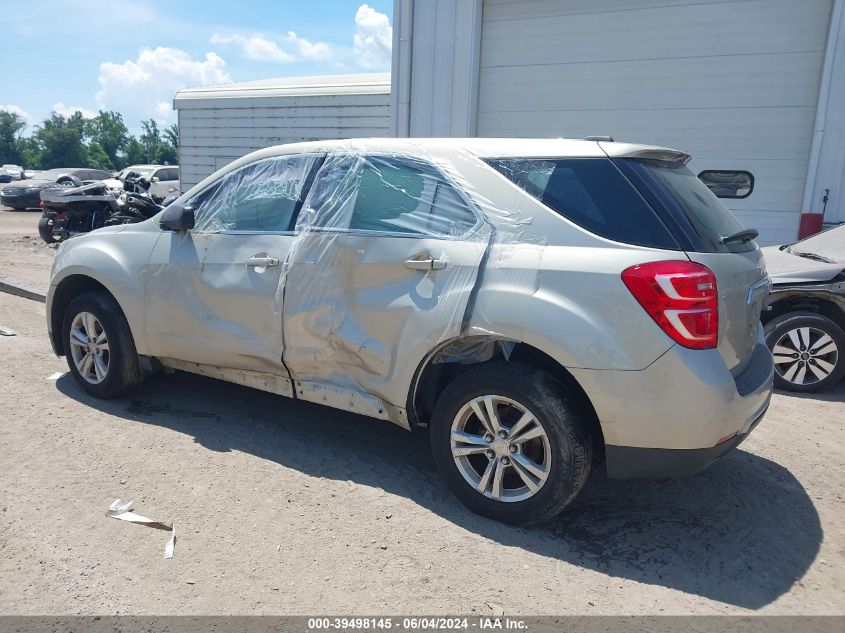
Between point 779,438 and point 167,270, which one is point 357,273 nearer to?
point 167,270

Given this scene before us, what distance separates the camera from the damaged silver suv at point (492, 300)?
109 inches

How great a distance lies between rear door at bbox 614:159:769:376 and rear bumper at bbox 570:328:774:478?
0.17 metres

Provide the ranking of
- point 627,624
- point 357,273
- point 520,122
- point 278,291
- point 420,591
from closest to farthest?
point 627,624, point 420,591, point 357,273, point 278,291, point 520,122

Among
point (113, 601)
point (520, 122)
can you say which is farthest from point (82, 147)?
point (113, 601)

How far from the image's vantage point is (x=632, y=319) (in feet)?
8.98

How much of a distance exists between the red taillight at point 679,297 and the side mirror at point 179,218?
2.71 meters

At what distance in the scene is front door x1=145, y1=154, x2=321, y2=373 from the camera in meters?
3.80

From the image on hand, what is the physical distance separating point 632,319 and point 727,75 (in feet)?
23.2

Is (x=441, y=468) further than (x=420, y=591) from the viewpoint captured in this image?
Yes

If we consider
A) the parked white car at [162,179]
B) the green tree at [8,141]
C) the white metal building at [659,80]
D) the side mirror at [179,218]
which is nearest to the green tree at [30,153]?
the green tree at [8,141]

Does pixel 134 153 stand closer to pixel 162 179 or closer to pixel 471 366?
pixel 162 179

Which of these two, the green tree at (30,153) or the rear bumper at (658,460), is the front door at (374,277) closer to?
the rear bumper at (658,460)

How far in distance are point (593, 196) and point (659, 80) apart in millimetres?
6674

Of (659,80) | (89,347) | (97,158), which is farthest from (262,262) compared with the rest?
(97,158)
